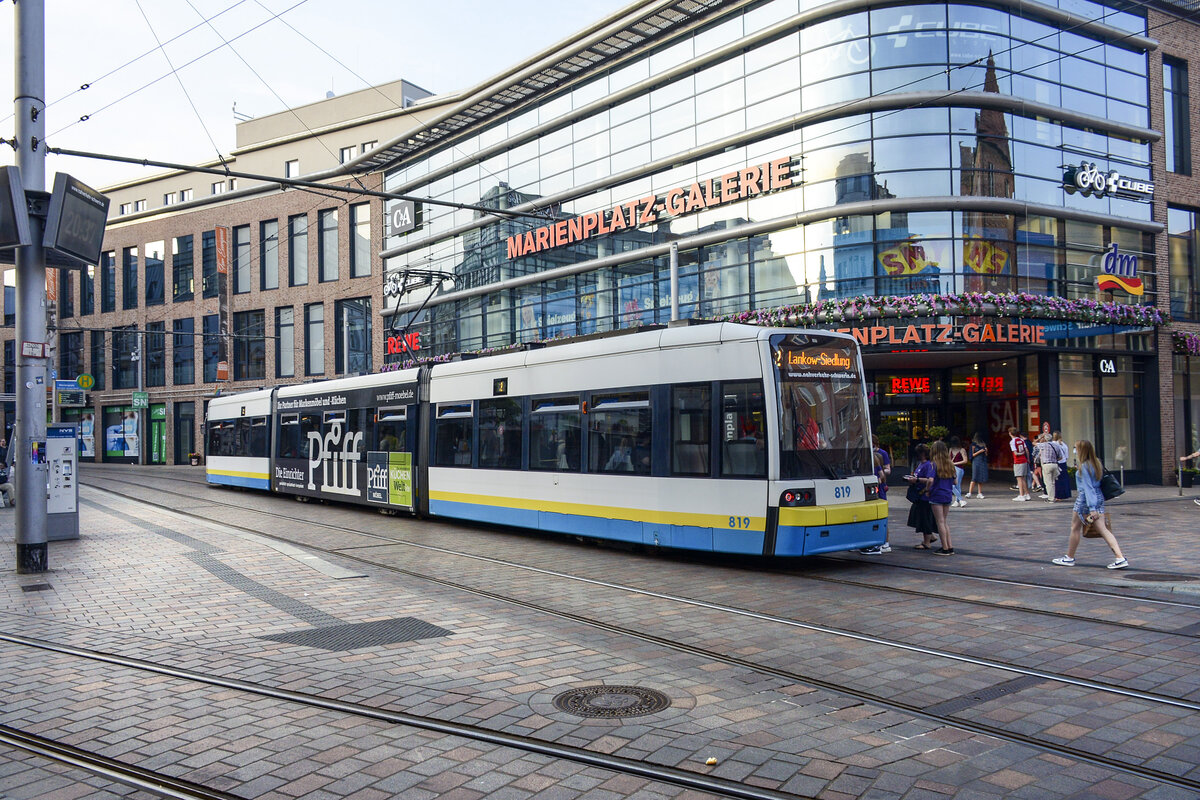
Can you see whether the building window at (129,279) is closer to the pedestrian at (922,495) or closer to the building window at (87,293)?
the building window at (87,293)

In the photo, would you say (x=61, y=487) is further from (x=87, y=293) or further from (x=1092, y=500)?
(x=87, y=293)

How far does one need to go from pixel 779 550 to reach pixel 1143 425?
22.1 metres

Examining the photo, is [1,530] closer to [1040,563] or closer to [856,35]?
[1040,563]

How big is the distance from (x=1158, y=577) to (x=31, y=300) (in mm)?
14234

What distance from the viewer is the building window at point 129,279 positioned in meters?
56.5

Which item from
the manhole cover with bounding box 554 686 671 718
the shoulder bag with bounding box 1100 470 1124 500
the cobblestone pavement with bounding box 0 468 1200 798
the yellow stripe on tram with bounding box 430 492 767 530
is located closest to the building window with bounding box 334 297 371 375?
the yellow stripe on tram with bounding box 430 492 767 530

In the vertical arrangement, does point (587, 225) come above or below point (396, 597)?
above

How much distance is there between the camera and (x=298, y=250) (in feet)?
156

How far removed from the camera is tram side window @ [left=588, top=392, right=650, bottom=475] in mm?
12352

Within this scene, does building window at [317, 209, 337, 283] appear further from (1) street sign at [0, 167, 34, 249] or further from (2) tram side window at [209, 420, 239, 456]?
(1) street sign at [0, 167, 34, 249]

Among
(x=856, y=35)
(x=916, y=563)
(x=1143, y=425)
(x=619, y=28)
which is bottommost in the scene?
(x=916, y=563)

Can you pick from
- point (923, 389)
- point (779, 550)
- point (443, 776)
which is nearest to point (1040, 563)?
point (779, 550)

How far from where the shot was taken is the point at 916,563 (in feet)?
39.2

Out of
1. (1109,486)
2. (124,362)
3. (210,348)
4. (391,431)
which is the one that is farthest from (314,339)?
(1109,486)
